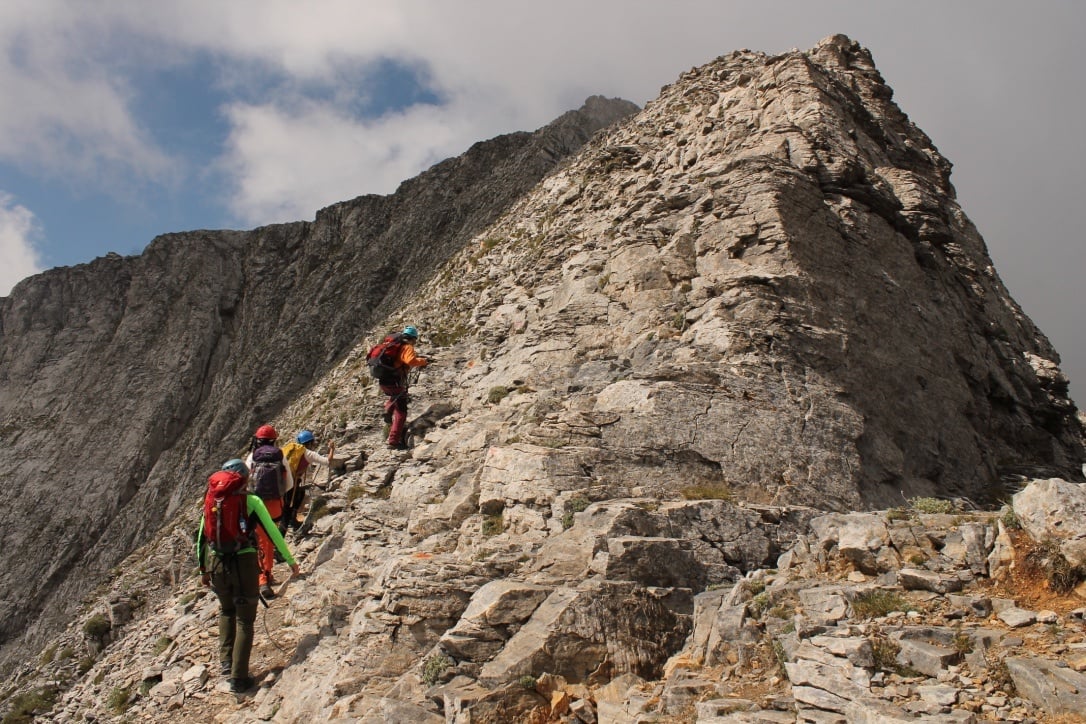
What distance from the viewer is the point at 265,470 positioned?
10.7 m

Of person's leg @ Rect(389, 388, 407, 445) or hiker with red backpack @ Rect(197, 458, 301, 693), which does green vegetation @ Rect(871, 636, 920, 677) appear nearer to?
hiker with red backpack @ Rect(197, 458, 301, 693)

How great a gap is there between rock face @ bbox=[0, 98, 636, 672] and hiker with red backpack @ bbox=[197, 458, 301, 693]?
27.0 m

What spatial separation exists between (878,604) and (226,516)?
274 inches

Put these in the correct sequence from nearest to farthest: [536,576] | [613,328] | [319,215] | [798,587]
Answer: [798,587] < [536,576] < [613,328] < [319,215]

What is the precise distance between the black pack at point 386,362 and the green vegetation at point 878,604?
9.63 metres

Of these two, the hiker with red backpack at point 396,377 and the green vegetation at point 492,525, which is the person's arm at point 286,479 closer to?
the hiker with red backpack at point 396,377

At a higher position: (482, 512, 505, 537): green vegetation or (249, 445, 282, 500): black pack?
(249, 445, 282, 500): black pack

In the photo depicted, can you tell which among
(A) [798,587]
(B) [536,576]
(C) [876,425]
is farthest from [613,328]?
(A) [798,587]

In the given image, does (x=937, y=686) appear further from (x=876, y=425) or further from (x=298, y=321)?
(x=298, y=321)

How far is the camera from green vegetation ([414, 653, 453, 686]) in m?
6.76

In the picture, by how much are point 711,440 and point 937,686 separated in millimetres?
5731

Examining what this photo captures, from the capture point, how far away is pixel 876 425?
11.9m

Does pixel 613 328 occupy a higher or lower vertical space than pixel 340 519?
higher

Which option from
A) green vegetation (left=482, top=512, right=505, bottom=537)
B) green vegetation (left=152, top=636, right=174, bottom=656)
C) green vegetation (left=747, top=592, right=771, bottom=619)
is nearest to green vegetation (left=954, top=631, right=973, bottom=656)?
green vegetation (left=747, top=592, right=771, bottom=619)
